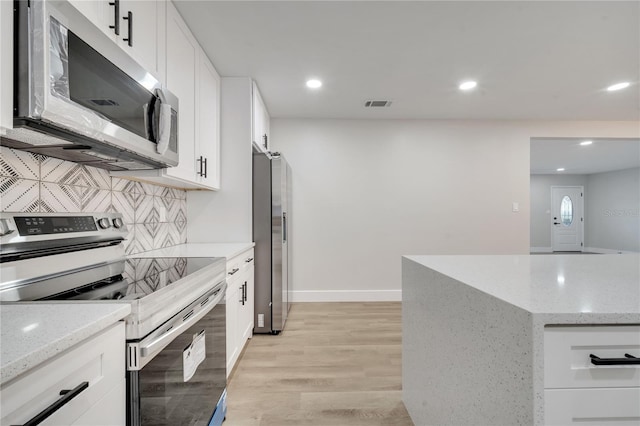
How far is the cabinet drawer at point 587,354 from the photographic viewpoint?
78 cm

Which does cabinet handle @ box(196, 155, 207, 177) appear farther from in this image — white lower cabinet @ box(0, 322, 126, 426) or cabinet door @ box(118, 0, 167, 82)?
white lower cabinet @ box(0, 322, 126, 426)

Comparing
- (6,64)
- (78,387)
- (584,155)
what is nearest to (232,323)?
(78,387)

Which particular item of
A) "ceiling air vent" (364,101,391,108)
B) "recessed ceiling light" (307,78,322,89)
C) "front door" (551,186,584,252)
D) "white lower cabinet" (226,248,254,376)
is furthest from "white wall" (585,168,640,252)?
"white lower cabinet" (226,248,254,376)

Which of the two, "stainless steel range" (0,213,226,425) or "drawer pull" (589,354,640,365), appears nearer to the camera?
"drawer pull" (589,354,640,365)

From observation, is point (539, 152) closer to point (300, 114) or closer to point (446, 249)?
point (446, 249)

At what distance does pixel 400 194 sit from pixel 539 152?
3.75 meters

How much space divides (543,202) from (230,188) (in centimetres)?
1016

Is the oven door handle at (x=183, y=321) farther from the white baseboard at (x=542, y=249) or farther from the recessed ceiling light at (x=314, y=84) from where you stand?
the white baseboard at (x=542, y=249)

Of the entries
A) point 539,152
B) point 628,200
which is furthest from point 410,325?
point 628,200

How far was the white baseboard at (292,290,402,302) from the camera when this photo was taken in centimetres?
398

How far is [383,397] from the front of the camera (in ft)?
6.27

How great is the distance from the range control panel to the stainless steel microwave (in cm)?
28

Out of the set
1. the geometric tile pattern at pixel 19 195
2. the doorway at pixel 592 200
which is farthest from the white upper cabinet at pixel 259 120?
the doorway at pixel 592 200

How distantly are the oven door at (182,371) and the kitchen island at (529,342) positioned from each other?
1015 millimetres
